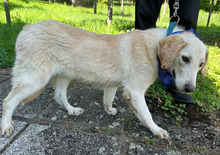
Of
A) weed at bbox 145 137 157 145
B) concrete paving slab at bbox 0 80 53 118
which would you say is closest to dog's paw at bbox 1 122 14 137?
concrete paving slab at bbox 0 80 53 118

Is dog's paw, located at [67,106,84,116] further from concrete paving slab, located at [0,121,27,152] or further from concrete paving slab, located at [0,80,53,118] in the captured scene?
concrete paving slab, located at [0,121,27,152]

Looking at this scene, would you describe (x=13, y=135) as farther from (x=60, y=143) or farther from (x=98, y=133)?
(x=98, y=133)

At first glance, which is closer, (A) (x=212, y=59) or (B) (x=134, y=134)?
(B) (x=134, y=134)

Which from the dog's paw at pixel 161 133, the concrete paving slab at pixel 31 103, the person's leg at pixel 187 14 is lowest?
the dog's paw at pixel 161 133

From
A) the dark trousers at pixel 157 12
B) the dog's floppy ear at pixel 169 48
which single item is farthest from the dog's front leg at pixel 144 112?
the dark trousers at pixel 157 12

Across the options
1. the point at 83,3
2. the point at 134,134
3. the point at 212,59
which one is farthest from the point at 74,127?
the point at 83,3

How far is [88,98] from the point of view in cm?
279

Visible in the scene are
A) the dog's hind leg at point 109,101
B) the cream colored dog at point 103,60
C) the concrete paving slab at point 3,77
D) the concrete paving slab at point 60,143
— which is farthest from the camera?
the concrete paving slab at point 3,77

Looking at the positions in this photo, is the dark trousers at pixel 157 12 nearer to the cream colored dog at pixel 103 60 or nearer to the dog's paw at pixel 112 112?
the cream colored dog at pixel 103 60

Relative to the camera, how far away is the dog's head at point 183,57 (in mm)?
1758

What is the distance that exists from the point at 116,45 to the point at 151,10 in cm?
114

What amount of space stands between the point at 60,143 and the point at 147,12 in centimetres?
233

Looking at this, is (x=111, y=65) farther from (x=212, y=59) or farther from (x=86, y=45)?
(x=212, y=59)

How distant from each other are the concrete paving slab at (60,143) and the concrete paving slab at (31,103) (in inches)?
12.6
